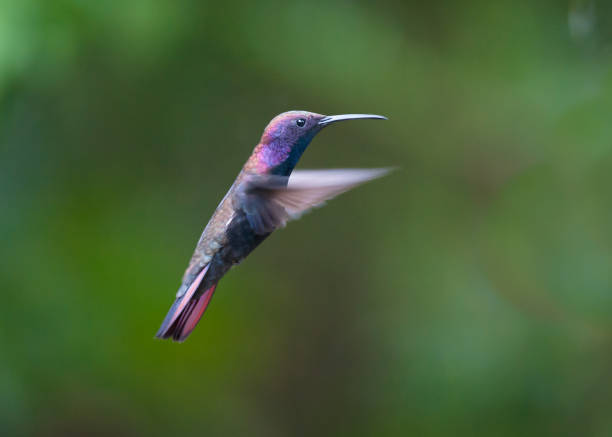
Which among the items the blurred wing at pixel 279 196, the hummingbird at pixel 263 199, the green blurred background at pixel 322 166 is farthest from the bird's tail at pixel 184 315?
the green blurred background at pixel 322 166

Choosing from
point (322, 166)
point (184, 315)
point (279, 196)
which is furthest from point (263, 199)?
point (322, 166)

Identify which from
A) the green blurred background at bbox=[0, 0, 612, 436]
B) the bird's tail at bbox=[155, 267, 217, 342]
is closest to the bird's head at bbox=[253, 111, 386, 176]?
the bird's tail at bbox=[155, 267, 217, 342]

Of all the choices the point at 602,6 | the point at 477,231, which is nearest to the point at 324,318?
the point at 477,231

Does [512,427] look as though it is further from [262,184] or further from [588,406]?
[262,184]

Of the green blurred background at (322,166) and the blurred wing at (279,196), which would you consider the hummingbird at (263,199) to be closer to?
the blurred wing at (279,196)

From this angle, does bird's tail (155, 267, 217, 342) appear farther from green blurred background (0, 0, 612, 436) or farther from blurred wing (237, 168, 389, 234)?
green blurred background (0, 0, 612, 436)

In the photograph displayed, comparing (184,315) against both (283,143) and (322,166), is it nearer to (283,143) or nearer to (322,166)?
(283,143)
